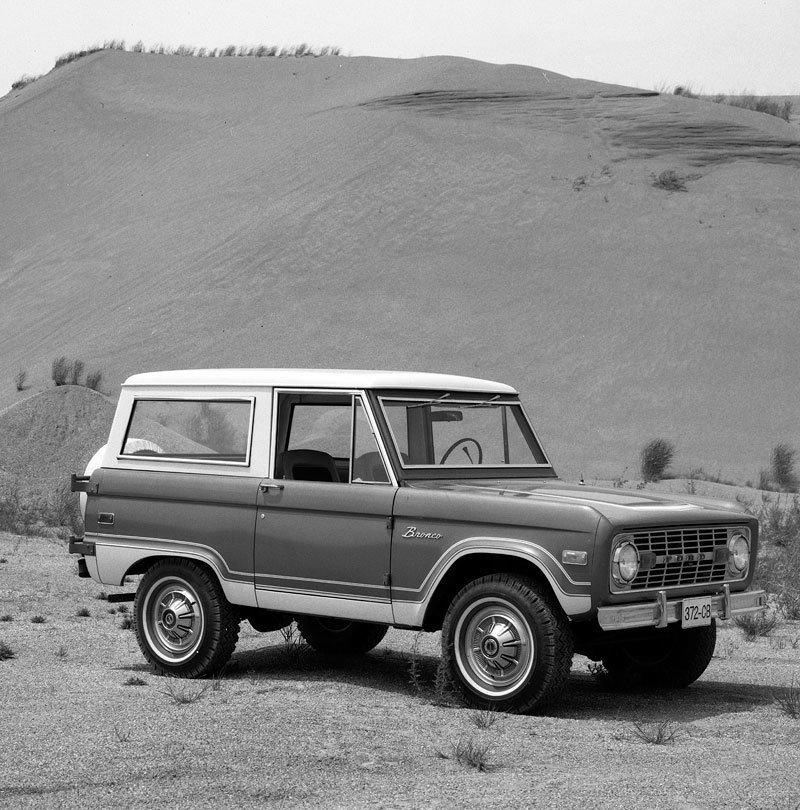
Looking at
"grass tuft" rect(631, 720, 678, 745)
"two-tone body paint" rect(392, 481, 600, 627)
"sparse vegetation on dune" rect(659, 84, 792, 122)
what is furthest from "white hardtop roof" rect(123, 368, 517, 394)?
"sparse vegetation on dune" rect(659, 84, 792, 122)

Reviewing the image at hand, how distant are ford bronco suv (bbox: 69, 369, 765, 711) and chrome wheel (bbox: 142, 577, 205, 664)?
0.5 inches

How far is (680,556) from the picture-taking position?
24.0ft

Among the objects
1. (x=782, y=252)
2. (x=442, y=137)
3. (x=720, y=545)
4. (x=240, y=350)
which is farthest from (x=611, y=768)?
(x=442, y=137)

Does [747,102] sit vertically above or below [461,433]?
above

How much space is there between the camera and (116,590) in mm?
13633

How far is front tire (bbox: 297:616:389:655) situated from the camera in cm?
929

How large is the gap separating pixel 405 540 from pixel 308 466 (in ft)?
3.67

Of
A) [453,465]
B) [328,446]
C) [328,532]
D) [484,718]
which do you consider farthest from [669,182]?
[484,718]

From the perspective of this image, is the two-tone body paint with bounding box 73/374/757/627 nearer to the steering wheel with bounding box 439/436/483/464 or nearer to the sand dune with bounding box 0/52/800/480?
the steering wheel with bounding box 439/436/483/464

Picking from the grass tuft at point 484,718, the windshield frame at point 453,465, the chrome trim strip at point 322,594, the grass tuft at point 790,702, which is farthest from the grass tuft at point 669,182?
the grass tuft at point 484,718

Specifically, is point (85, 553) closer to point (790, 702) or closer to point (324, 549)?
point (324, 549)

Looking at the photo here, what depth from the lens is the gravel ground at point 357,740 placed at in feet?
18.0

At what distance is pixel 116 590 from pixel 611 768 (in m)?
8.65

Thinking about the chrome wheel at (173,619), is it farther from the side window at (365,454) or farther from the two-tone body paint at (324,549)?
the side window at (365,454)
